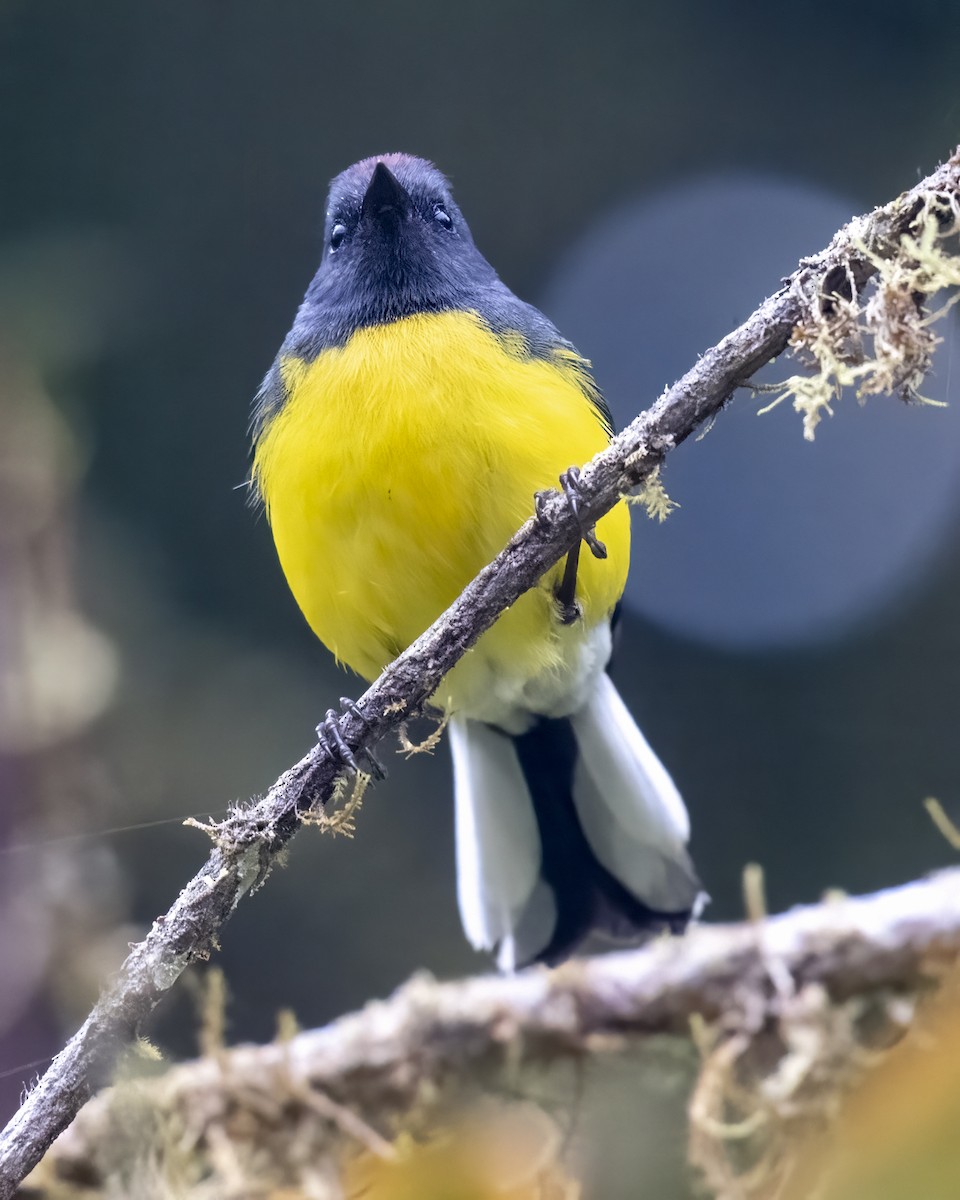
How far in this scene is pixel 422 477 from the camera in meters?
1.33

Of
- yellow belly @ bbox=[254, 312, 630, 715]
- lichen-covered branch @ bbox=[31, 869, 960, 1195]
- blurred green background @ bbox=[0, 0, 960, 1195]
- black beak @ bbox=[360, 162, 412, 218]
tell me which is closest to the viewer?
lichen-covered branch @ bbox=[31, 869, 960, 1195]

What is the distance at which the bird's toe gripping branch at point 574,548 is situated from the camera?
38.2 inches

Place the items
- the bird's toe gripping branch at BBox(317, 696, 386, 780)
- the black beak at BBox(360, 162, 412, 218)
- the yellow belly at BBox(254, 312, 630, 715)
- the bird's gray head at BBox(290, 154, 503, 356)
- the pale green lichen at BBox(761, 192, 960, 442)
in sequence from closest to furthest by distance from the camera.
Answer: the pale green lichen at BBox(761, 192, 960, 442)
the bird's toe gripping branch at BBox(317, 696, 386, 780)
the yellow belly at BBox(254, 312, 630, 715)
the bird's gray head at BBox(290, 154, 503, 356)
the black beak at BBox(360, 162, 412, 218)

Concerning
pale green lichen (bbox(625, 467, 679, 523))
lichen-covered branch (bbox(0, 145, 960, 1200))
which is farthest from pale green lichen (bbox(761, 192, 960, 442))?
pale green lichen (bbox(625, 467, 679, 523))

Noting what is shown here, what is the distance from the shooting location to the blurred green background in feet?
6.53

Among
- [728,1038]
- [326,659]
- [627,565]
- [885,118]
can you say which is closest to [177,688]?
[326,659]

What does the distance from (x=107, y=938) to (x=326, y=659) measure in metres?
1.03

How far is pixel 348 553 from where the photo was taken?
4.63 ft

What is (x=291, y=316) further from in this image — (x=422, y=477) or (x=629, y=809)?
(x=629, y=809)

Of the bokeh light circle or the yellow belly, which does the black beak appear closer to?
the yellow belly

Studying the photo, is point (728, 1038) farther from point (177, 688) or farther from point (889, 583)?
point (177, 688)

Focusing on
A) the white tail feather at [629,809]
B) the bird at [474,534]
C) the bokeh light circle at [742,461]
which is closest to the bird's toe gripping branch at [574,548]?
the bird at [474,534]

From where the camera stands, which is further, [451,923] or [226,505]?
[226,505]

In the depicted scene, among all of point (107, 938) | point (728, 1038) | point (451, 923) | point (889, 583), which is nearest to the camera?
point (728, 1038)
